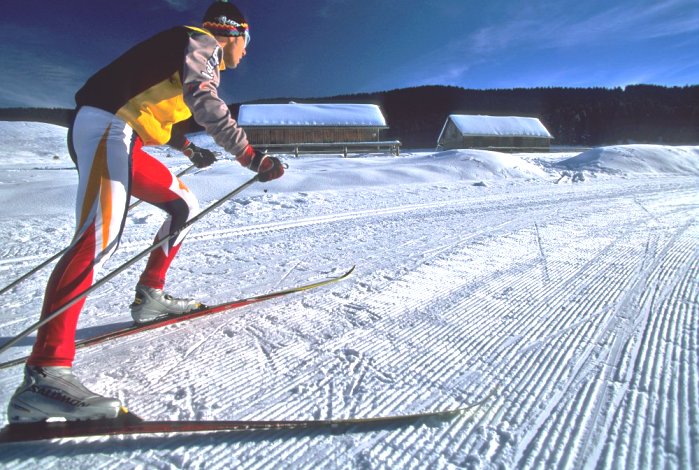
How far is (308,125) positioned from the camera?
2659cm

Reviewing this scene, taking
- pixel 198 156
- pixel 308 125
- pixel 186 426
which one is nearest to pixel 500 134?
pixel 308 125

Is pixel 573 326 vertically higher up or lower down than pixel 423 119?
lower down

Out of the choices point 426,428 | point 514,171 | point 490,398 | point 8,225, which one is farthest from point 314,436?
point 514,171

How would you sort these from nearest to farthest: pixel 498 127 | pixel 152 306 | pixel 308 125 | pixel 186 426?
pixel 186 426, pixel 152 306, pixel 308 125, pixel 498 127

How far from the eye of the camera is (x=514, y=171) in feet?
37.0

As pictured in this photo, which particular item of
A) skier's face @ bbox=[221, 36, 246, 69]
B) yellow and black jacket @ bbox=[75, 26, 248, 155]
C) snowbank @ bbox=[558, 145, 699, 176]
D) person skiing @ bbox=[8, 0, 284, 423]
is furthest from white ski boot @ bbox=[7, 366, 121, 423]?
snowbank @ bbox=[558, 145, 699, 176]

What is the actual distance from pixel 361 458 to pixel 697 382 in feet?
4.56

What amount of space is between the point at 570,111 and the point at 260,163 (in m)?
76.3

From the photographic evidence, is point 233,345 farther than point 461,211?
No

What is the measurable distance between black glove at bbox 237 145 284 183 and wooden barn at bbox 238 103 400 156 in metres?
24.4

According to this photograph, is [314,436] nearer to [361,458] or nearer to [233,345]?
[361,458]

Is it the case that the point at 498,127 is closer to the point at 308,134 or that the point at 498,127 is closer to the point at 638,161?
the point at 308,134

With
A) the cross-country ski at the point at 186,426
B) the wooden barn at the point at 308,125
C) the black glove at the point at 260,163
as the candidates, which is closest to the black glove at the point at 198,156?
the black glove at the point at 260,163

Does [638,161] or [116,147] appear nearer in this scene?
[116,147]
